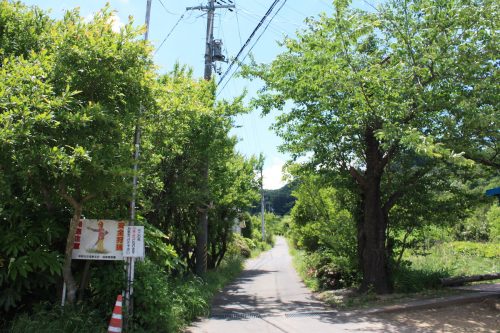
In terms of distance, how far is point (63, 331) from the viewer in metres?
5.95

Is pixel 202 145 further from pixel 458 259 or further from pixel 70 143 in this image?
pixel 458 259

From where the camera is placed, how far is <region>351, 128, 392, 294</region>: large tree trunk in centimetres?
1160

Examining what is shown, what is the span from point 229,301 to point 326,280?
4208 millimetres

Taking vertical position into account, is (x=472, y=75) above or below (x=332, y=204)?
above

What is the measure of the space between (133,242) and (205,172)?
5.71 metres

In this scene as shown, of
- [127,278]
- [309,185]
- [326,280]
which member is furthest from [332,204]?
[127,278]

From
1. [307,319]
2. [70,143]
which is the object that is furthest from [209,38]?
[70,143]

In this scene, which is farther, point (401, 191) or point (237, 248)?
point (237, 248)

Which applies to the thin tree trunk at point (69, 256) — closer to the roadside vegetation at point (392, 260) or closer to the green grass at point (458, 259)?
the roadside vegetation at point (392, 260)

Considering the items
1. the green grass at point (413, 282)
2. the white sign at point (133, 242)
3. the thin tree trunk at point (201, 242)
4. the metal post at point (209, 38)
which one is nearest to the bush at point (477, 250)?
the green grass at point (413, 282)

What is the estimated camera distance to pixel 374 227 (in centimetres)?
1173

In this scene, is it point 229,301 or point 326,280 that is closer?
point 229,301

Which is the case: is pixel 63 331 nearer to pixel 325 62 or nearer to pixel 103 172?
pixel 103 172

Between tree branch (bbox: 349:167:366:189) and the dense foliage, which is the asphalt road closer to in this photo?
the dense foliage
